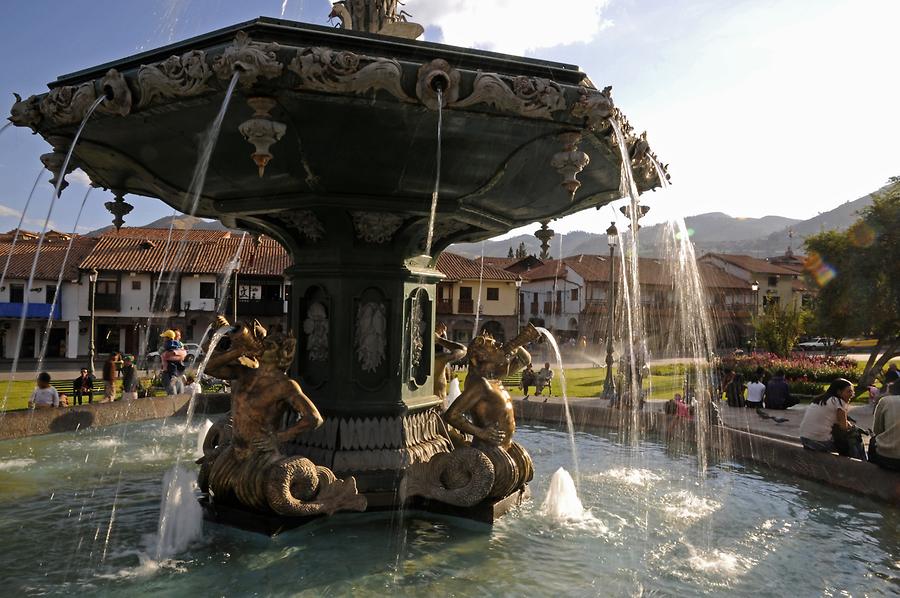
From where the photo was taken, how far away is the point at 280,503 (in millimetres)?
5082

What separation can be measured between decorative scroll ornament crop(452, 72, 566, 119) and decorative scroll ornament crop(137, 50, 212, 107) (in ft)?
5.56

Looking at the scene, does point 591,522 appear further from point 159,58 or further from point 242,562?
point 159,58

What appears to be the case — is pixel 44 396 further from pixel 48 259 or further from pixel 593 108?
pixel 48 259

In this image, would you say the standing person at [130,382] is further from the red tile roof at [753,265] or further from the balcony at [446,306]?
the red tile roof at [753,265]

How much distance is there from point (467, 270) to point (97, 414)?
4217cm

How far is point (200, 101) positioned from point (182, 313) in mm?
42217

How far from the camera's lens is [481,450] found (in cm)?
578

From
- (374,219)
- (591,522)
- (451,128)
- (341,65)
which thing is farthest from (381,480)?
(341,65)

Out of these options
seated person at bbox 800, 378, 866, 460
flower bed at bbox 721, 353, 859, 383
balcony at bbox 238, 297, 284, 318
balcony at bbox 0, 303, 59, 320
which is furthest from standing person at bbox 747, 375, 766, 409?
balcony at bbox 0, 303, 59, 320

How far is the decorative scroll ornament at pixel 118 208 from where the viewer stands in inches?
277

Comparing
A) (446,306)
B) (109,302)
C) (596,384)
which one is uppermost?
(446,306)

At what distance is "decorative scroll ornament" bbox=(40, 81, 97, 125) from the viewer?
473cm

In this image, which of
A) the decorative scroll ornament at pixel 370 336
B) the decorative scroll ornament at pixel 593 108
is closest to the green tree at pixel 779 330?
the decorative scroll ornament at pixel 370 336

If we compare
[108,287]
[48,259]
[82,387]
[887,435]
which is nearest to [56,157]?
[887,435]
